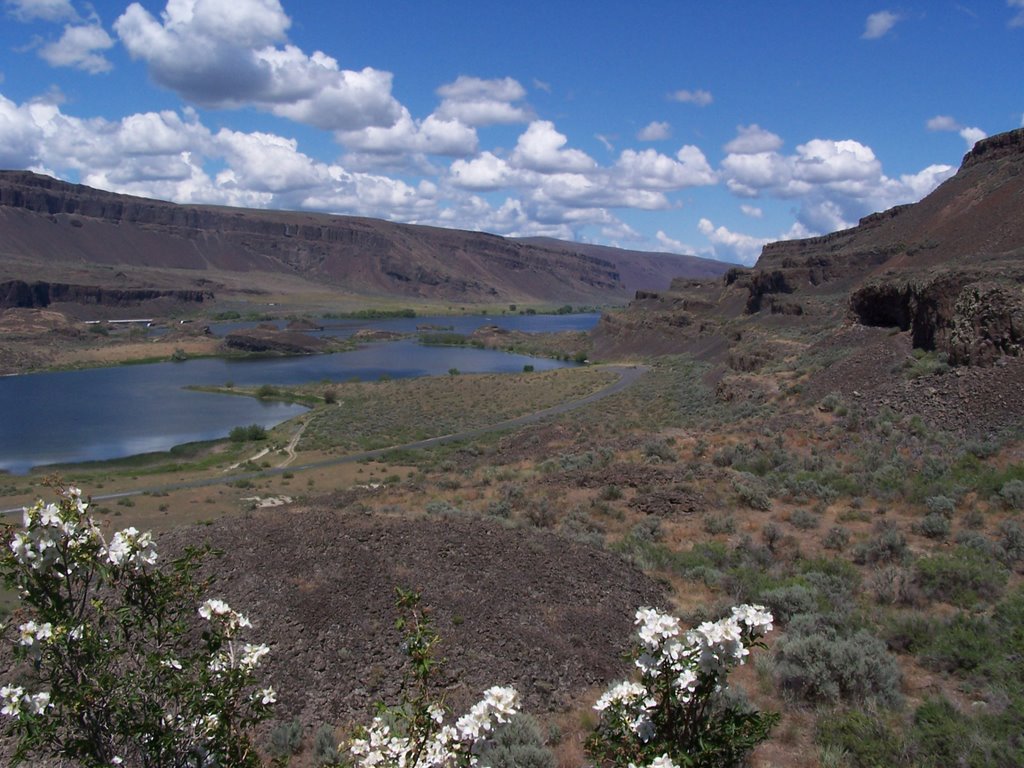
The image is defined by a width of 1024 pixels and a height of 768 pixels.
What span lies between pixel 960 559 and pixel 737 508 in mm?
5593

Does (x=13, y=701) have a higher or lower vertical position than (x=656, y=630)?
lower

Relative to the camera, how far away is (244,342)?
3593 inches

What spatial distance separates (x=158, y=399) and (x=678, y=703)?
5973 cm

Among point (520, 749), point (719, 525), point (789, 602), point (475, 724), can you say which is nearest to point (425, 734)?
point (475, 724)

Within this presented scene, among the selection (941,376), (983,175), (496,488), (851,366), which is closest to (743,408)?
(851,366)

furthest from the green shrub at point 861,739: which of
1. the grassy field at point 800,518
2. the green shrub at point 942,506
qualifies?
the green shrub at point 942,506

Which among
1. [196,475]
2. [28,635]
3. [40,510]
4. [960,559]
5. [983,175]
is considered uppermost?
[983,175]

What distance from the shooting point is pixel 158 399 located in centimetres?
5709

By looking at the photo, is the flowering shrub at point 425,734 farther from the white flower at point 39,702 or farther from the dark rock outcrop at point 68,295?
the dark rock outcrop at point 68,295

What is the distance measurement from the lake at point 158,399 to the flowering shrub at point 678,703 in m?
38.6

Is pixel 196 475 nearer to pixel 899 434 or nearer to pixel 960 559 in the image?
pixel 899 434

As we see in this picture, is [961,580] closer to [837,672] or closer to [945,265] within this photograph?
[837,672]

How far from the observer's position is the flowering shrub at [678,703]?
400cm

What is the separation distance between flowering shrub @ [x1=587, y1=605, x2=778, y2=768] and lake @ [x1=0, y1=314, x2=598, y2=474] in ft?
127
